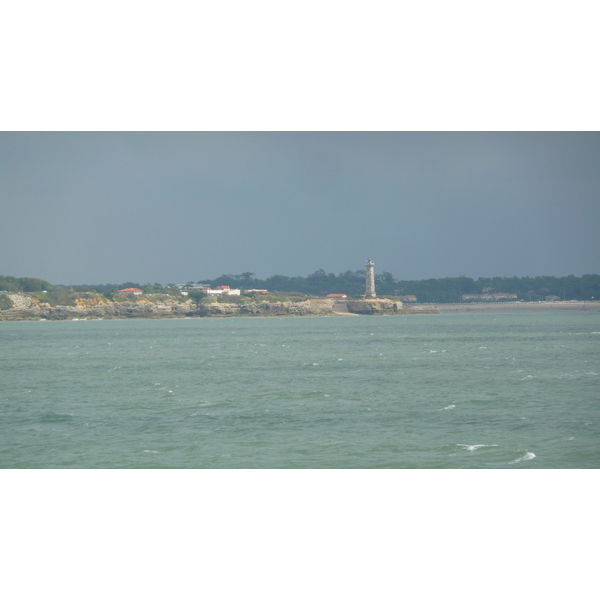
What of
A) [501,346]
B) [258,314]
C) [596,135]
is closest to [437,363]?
[501,346]

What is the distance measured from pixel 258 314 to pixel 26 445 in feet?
207

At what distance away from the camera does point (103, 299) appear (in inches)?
2682

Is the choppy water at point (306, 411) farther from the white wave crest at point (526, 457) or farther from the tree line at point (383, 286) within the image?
the tree line at point (383, 286)

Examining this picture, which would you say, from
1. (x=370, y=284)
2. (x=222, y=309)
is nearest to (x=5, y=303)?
(x=222, y=309)

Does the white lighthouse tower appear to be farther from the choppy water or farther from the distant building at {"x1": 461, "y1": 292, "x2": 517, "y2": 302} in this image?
the choppy water

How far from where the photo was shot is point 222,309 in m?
73.7

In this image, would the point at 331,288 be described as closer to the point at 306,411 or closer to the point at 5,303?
the point at 5,303

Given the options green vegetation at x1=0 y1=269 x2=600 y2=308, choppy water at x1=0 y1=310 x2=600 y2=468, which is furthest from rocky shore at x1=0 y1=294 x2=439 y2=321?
choppy water at x1=0 y1=310 x2=600 y2=468

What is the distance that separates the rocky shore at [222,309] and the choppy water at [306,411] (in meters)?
42.3

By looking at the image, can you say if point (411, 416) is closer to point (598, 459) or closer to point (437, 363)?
point (598, 459)

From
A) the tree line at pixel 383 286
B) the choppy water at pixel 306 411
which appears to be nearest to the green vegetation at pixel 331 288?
the tree line at pixel 383 286

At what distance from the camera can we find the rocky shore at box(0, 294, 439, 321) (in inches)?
2625

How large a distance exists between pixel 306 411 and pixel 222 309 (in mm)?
61757

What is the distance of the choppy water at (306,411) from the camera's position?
917 cm
